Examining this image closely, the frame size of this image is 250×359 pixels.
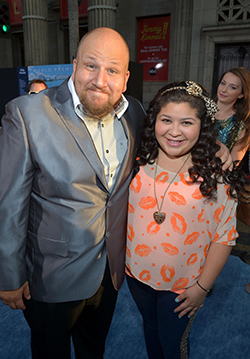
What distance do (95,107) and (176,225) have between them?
2.41 feet

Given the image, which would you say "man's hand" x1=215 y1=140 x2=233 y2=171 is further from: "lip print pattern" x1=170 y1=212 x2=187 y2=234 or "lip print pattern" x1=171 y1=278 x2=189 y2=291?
"lip print pattern" x1=171 y1=278 x2=189 y2=291

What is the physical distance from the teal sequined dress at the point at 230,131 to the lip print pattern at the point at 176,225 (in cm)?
135

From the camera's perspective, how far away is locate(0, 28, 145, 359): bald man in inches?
50.1

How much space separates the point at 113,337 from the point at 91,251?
Answer: 120 centimetres

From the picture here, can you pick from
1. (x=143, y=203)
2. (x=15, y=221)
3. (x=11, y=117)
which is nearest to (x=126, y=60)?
(x=11, y=117)

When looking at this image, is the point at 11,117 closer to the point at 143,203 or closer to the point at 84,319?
the point at 143,203

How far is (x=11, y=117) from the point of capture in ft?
4.13

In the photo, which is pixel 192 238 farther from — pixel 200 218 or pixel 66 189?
pixel 66 189

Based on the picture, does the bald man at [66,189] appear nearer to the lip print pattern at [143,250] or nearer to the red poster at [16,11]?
the lip print pattern at [143,250]

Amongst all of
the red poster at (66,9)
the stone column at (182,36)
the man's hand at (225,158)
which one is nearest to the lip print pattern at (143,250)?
the man's hand at (225,158)

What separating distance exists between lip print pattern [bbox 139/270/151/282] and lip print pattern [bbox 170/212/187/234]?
31cm

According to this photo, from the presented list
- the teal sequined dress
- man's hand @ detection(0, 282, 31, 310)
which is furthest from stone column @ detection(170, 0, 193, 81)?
man's hand @ detection(0, 282, 31, 310)

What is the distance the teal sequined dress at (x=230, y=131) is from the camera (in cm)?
246

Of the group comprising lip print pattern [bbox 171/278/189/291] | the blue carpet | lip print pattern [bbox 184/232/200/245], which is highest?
lip print pattern [bbox 184/232/200/245]
